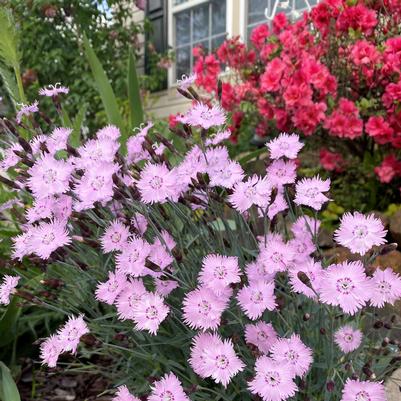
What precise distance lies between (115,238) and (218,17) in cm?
575

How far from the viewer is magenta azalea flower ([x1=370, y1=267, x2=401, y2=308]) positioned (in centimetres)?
112

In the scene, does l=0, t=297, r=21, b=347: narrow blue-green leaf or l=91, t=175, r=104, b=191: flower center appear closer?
l=91, t=175, r=104, b=191: flower center

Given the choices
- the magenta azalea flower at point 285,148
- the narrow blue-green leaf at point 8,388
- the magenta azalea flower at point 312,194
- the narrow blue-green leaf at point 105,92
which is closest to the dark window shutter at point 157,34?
the narrow blue-green leaf at point 105,92

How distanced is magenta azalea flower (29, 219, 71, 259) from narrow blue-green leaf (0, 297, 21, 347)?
2.74 ft

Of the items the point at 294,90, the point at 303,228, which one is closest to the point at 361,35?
A: the point at 294,90

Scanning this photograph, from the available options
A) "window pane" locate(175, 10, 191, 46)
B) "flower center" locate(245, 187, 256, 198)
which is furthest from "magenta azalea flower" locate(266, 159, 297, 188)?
"window pane" locate(175, 10, 191, 46)

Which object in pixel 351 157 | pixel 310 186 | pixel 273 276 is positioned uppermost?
pixel 310 186

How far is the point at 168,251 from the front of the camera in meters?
1.21

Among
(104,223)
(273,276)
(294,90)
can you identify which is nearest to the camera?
(273,276)

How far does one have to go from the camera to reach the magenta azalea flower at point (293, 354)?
1.05 meters

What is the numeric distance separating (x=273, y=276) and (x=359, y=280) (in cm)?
21

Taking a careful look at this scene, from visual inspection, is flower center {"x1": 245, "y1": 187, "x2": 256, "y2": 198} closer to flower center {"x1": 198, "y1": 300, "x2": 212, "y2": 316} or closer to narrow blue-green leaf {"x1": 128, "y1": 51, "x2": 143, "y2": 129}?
flower center {"x1": 198, "y1": 300, "x2": 212, "y2": 316}

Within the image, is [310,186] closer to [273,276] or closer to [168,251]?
[273,276]

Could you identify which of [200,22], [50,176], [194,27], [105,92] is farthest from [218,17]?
[50,176]
